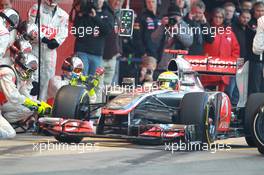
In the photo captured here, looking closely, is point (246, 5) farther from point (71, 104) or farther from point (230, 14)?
point (71, 104)

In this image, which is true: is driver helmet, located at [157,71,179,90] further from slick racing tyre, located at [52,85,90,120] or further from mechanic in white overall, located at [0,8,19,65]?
mechanic in white overall, located at [0,8,19,65]

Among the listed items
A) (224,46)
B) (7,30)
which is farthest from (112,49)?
(7,30)

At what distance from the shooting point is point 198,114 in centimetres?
1158

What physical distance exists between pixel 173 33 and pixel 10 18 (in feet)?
16.5

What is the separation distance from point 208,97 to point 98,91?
4.36 metres

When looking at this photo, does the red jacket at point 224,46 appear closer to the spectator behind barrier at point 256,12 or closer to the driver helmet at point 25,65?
Answer: the spectator behind barrier at point 256,12

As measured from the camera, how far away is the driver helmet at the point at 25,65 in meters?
14.0

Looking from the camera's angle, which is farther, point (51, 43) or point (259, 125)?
point (51, 43)

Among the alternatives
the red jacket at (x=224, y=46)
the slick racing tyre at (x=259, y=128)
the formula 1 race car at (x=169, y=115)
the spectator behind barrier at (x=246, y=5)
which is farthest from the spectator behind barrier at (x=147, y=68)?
the slick racing tyre at (x=259, y=128)

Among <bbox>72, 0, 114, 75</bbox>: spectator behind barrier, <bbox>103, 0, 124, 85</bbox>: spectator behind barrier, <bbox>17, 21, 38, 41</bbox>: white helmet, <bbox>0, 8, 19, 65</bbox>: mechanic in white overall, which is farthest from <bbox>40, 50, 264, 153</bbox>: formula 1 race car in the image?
<bbox>103, 0, 124, 85</bbox>: spectator behind barrier

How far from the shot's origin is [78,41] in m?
16.3

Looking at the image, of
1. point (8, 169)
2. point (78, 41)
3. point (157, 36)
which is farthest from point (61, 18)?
point (8, 169)

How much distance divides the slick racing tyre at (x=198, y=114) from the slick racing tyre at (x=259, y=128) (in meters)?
0.60

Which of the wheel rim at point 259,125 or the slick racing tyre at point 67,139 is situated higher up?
the wheel rim at point 259,125
